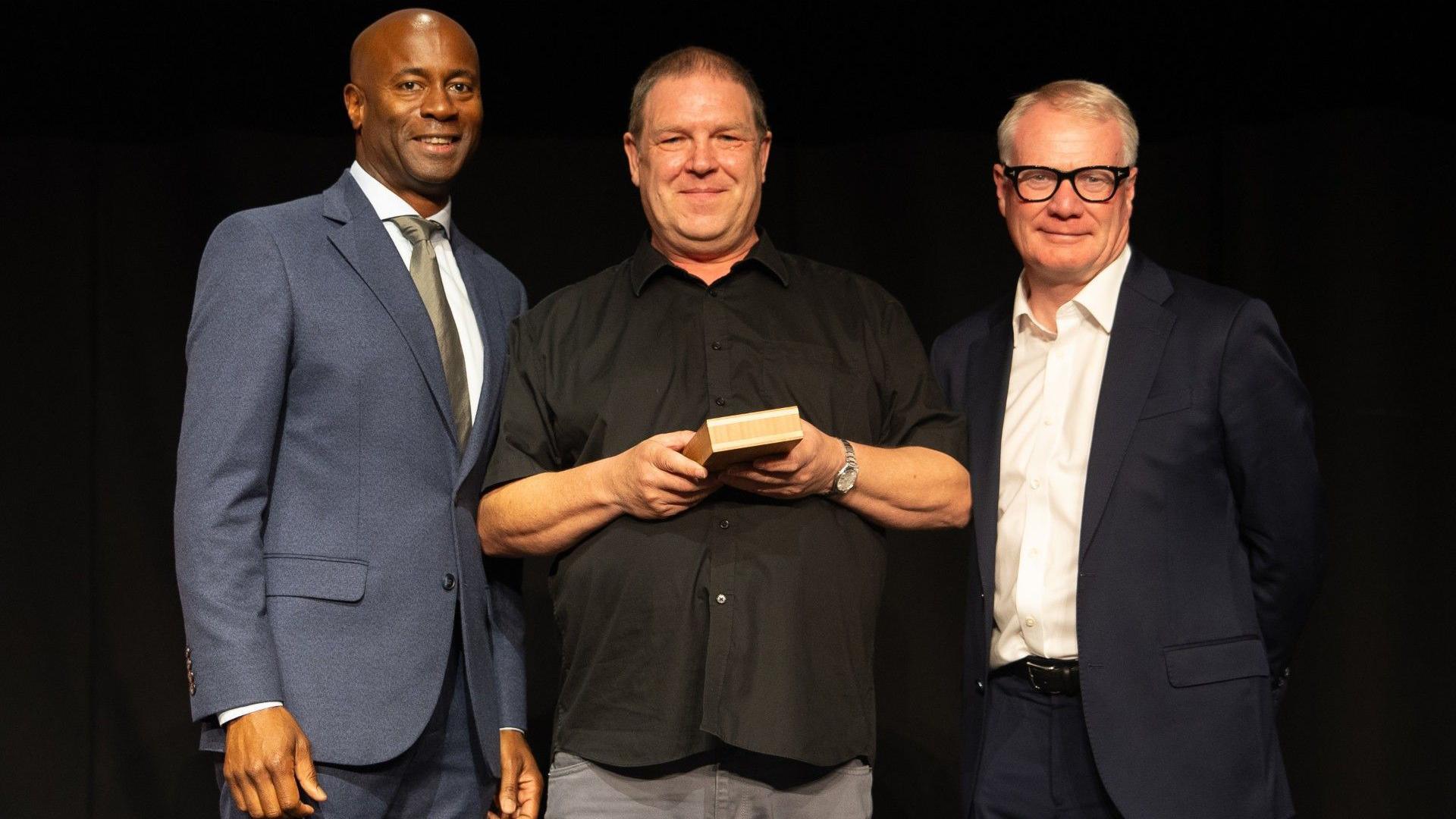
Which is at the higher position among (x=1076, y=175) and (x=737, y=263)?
(x=1076, y=175)

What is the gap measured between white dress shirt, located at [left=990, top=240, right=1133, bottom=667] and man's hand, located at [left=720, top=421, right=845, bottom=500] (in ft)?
1.58

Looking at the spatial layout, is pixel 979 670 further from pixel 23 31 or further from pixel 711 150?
pixel 23 31

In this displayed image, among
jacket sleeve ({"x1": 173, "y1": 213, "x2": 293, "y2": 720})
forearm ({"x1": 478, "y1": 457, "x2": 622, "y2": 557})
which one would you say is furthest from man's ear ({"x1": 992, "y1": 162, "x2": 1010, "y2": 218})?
jacket sleeve ({"x1": 173, "y1": 213, "x2": 293, "y2": 720})

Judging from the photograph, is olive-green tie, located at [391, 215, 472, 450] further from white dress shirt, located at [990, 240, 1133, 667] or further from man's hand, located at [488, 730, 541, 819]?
white dress shirt, located at [990, 240, 1133, 667]

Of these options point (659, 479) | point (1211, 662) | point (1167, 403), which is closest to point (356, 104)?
point (659, 479)

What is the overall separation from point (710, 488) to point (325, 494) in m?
0.61

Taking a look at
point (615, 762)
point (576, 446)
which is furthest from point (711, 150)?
point (615, 762)

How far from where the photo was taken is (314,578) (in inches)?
84.3

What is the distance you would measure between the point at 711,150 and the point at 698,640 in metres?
0.83

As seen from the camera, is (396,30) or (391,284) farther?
(396,30)

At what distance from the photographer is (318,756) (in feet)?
6.92

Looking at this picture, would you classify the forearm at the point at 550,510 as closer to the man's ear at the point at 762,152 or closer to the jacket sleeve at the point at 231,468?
the jacket sleeve at the point at 231,468

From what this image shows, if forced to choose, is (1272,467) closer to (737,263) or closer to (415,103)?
(737,263)

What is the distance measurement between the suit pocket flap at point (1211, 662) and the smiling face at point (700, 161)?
1.03 metres
